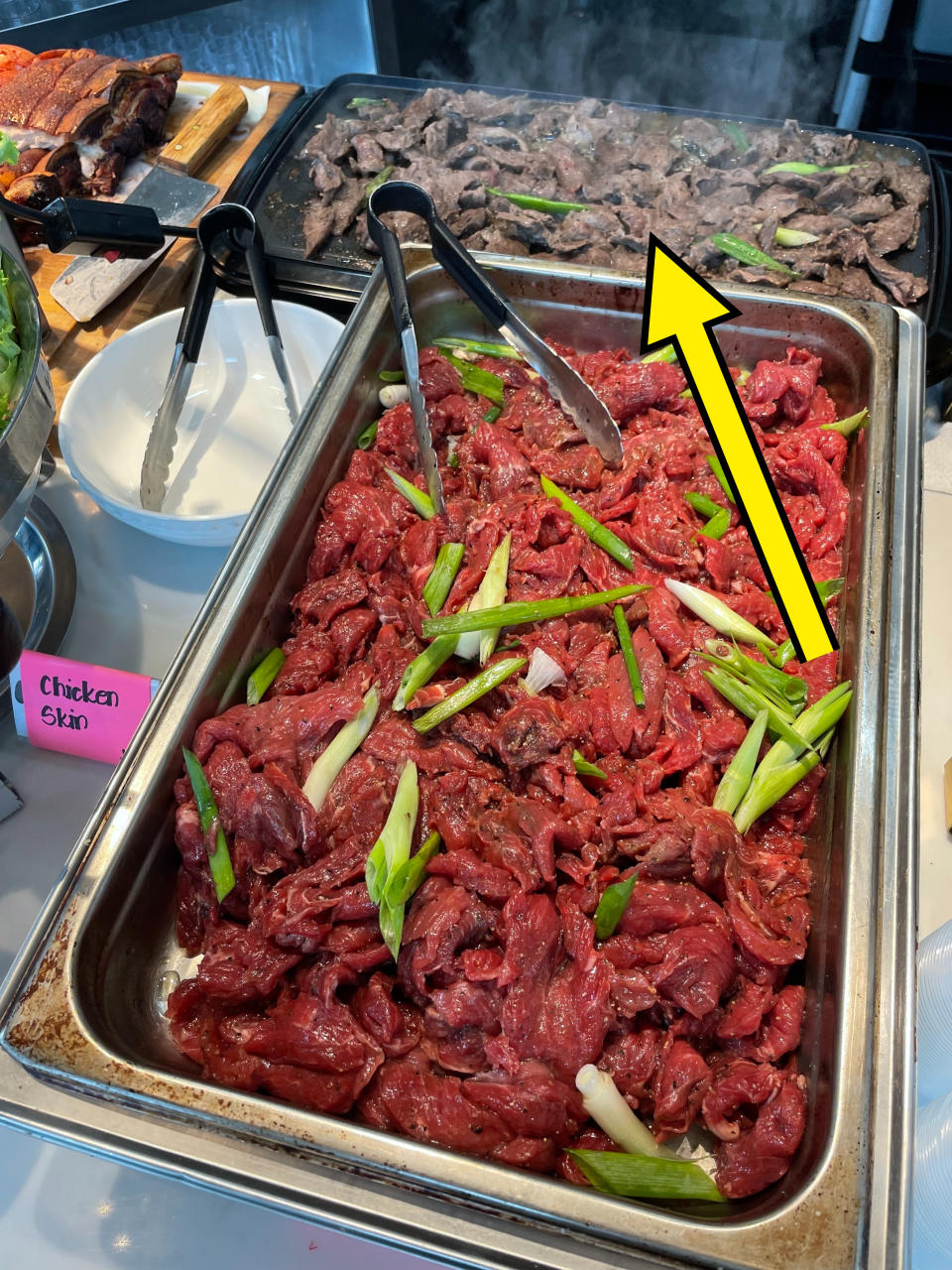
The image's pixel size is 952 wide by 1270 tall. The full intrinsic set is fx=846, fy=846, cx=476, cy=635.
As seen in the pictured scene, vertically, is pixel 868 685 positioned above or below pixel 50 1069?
above

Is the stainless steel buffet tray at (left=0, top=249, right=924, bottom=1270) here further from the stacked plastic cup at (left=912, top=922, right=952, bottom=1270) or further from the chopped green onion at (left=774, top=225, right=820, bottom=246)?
the chopped green onion at (left=774, top=225, right=820, bottom=246)

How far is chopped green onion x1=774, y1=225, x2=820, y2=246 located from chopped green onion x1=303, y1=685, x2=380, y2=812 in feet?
8.58

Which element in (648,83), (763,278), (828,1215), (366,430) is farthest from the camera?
(648,83)

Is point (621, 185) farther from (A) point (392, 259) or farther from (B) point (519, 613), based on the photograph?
(B) point (519, 613)

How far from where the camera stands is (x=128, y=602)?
261 cm

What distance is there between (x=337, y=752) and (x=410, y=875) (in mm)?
358

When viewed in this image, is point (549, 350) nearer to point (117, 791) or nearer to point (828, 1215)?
point (117, 791)

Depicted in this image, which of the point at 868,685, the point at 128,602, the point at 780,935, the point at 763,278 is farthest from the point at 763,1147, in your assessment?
the point at 763,278

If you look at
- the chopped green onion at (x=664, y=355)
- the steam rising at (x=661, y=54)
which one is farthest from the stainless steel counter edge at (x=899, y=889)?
the steam rising at (x=661, y=54)

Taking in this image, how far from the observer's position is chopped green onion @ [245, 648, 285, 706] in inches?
78.6

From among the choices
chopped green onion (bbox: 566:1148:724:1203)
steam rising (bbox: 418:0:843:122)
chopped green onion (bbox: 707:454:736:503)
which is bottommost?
chopped green onion (bbox: 566:1148:724:1203)

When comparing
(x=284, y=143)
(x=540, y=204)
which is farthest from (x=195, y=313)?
(x=284, y=143)

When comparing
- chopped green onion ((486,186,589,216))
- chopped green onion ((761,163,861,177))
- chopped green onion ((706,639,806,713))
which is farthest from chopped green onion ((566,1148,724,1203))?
chopped green onion ((761,163,861,177))

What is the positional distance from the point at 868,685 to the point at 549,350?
4.01 ft
